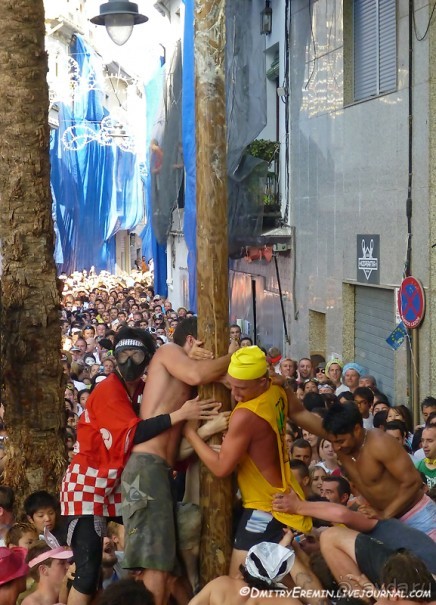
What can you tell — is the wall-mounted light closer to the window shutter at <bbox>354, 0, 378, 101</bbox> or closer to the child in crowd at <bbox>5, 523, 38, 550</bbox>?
the window shutter at <bbox>354, 0, 378, 101</bbox>

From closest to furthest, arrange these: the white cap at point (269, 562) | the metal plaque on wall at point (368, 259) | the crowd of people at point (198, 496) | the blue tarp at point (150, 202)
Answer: the white cap at point (269, 562) < the crowd of people at point (198, 496) < the metal plaque on wall at point (368, 259) < the blue tarp at point (150, 202)

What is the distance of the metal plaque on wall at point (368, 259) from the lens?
14484 mm

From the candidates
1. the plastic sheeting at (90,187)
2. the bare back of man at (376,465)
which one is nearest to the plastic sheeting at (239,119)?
the bare back of man at (376,465)

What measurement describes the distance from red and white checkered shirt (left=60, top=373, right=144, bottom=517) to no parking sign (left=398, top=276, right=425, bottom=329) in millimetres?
7266

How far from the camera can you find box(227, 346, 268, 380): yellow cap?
532 cm

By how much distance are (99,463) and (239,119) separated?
12264 millimetres

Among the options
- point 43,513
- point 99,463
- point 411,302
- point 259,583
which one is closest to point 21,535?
point 43,513

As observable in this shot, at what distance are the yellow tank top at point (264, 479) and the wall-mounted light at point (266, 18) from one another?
642 inches

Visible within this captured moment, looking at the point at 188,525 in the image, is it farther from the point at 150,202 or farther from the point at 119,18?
the point at 150,202

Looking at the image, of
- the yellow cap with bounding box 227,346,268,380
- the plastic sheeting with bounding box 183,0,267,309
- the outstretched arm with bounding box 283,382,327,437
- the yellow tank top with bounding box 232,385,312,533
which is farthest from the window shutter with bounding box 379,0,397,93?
the yellow cap with bounding box 227,346,268,380

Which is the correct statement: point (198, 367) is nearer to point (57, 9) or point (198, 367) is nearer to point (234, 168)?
point (234, 168)

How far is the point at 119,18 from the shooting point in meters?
13.0

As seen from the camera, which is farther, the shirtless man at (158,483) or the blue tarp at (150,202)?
the blue tarp at (150,202)

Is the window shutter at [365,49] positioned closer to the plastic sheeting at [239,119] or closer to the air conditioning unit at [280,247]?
the plastic sheeting at [239,119]
